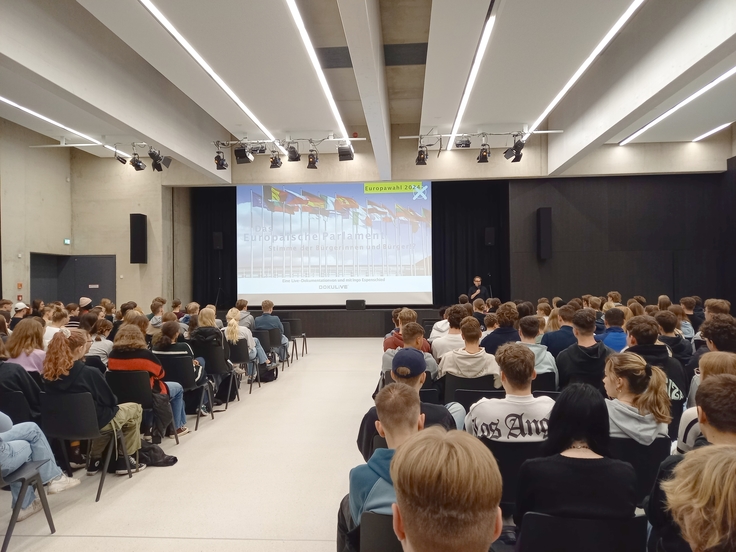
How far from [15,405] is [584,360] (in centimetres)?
385

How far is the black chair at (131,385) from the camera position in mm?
3506

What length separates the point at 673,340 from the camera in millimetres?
3650

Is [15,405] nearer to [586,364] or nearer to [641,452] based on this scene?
[641,452]

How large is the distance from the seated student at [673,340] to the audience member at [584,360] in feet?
2.43

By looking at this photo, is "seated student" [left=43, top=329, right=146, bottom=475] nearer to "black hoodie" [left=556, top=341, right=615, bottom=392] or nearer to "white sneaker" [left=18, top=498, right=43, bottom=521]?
"white sneaker" [left=18, top=498, right=43, bottom=521]

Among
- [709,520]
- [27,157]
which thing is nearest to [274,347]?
[709,520]

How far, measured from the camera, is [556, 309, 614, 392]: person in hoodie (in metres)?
3.24

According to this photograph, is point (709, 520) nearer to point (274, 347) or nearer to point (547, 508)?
point (547, 508)

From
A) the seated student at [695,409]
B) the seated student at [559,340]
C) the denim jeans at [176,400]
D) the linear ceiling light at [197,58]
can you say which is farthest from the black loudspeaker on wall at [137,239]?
the seated student at [695,409]

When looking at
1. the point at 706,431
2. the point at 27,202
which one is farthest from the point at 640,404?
the point at 27,202

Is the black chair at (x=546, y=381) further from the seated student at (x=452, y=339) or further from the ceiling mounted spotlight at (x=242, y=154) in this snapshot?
the ceiling mounted spotlight at (x=242, y=154)

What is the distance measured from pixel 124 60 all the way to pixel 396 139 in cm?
567

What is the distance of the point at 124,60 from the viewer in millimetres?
6336

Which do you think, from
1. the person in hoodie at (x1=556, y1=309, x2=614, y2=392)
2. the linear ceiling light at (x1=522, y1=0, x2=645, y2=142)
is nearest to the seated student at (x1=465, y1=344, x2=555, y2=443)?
the person in hoodie at (x1=556, y1=309, x2=614, y2=392)
